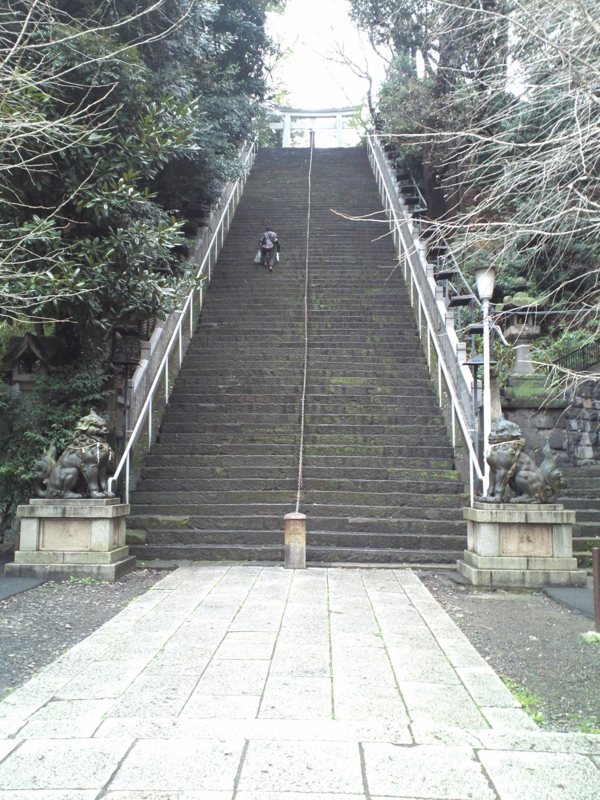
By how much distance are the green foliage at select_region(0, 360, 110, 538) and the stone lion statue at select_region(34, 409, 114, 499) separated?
1399 millimetres

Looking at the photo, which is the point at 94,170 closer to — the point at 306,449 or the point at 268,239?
the point at 306,449

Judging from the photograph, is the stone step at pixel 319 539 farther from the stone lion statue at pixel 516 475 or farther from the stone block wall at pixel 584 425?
the stone block wall at pixel 584 425

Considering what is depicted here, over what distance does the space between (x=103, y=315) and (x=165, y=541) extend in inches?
123

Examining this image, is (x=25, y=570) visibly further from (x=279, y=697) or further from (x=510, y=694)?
(x=510, y=694)

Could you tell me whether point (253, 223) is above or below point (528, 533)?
above

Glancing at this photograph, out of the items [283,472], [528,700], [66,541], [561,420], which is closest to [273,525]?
[283,472]

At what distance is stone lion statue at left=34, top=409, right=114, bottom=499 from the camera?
682cm

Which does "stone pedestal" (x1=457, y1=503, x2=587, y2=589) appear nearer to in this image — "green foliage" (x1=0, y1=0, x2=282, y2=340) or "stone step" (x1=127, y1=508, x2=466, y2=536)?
"stone step" (x1=127, y1=508, x2=466, y2=536)

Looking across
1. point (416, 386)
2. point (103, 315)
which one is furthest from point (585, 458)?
point (103, 315)

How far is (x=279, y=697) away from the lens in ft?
11.1

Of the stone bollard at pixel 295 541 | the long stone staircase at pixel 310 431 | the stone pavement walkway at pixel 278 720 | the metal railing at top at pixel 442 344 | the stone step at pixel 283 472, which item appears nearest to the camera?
the stone pavement walkway at pixel 278 720

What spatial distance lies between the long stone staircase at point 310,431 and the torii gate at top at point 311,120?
18.6 meters

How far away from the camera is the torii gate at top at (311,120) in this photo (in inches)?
1235

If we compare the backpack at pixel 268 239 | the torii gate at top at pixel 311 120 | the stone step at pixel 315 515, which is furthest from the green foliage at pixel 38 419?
the torii gate at top at pixel 311 120
